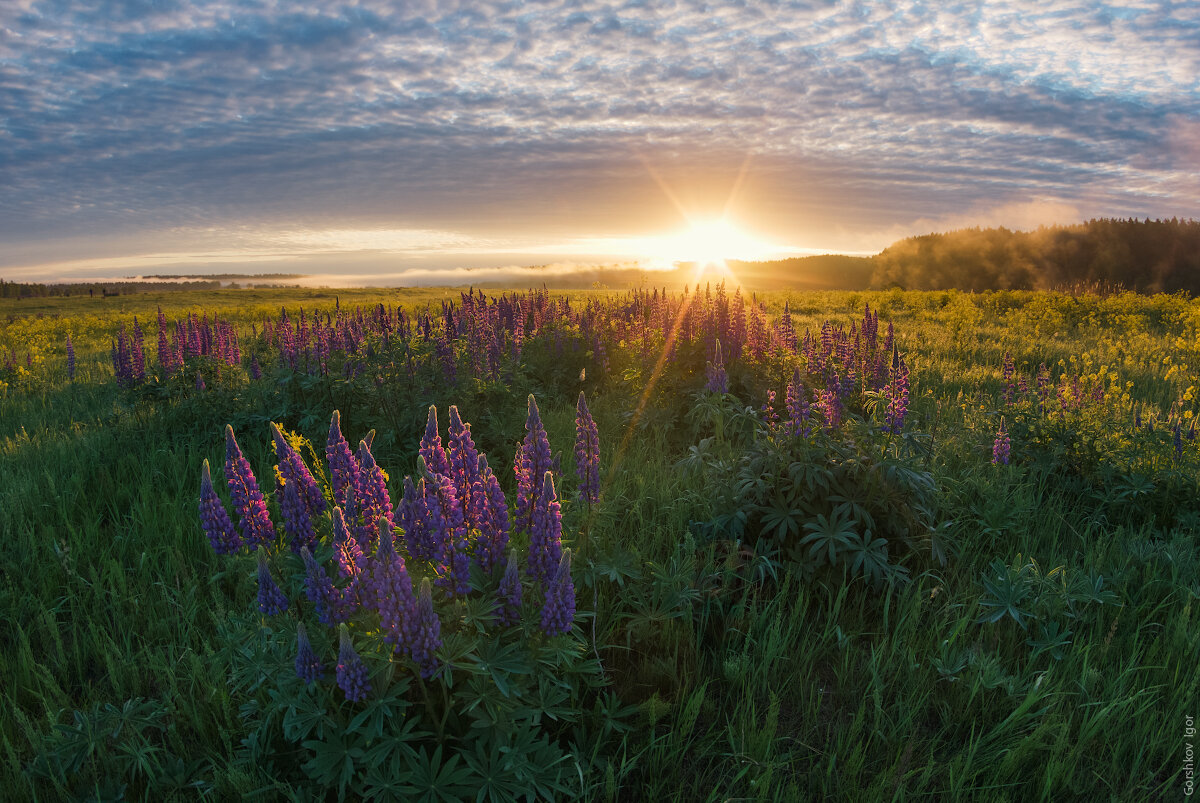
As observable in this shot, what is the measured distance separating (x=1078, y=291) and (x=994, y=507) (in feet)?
88.6

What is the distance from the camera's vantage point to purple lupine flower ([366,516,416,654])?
2.02m

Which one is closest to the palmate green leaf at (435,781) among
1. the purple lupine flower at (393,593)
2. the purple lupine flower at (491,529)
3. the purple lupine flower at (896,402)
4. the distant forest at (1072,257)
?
the purple lupine flower at (393,593)

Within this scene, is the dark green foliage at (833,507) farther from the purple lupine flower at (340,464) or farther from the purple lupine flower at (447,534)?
the purple lupine flower at (340,464)

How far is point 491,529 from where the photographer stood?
2484 mm

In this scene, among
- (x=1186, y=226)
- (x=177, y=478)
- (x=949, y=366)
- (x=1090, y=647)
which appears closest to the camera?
(x=1090, y=647)

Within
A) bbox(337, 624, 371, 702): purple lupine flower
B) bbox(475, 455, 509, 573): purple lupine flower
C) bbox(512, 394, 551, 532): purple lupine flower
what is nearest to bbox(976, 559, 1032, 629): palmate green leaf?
bbox(512, 394, 551, 532): purple lupine flower

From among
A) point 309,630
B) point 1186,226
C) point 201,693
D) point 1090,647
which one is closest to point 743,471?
point 1090,647

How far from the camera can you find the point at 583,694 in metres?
3.07

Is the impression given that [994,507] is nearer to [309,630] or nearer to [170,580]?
[309,630]

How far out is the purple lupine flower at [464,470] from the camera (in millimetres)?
2467

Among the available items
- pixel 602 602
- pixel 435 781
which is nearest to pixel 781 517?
pixel 602 602

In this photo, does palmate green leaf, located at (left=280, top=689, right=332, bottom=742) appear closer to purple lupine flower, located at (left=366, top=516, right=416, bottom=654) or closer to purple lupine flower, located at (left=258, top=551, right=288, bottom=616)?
purple lupine flower, located at (left=258, top=551, right=288, bottom=616)

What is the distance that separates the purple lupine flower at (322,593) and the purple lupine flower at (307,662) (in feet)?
0.38

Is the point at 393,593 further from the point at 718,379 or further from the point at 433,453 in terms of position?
the point at 718,379
